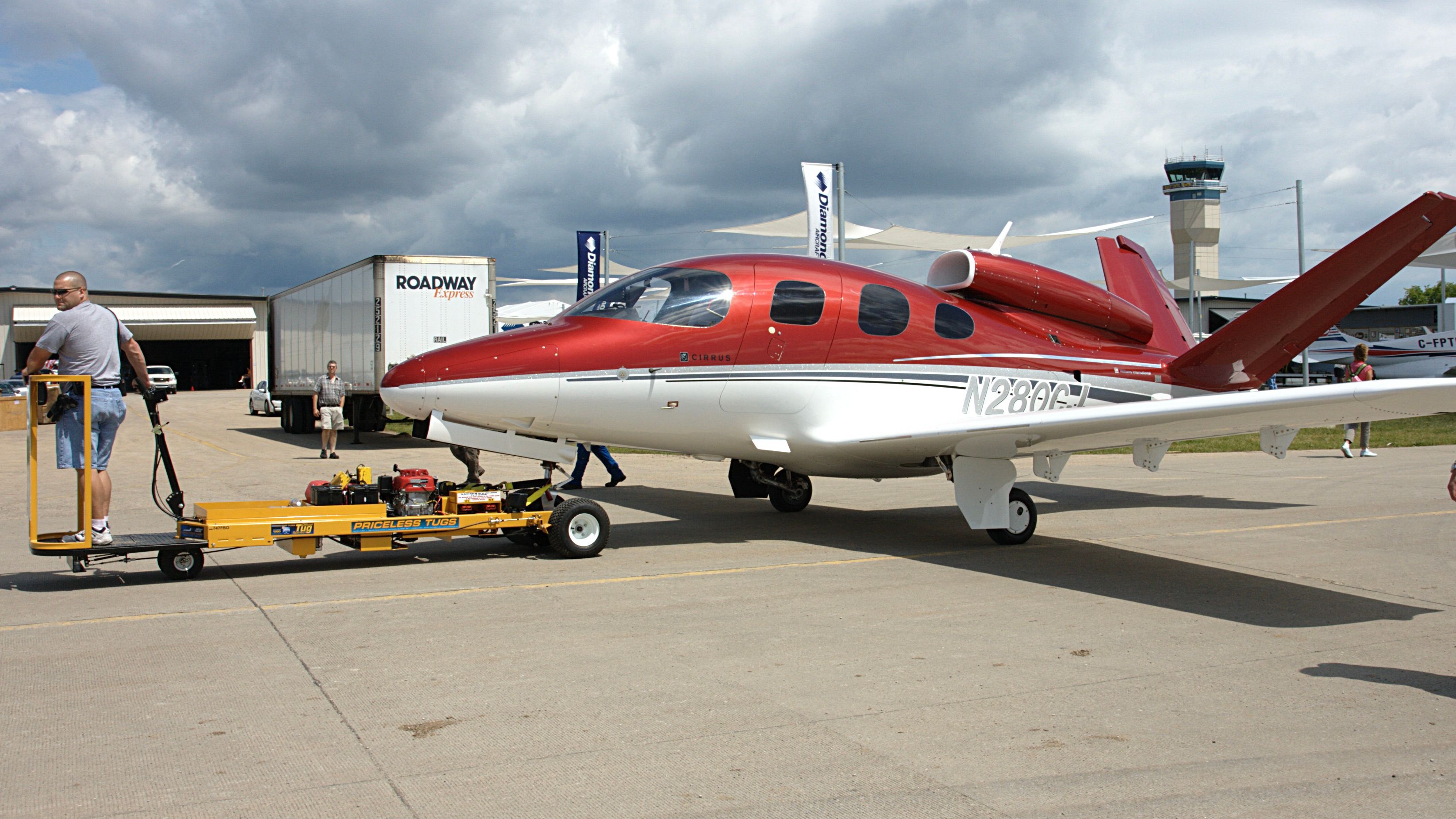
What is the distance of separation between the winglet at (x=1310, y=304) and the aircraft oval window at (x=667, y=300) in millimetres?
5289

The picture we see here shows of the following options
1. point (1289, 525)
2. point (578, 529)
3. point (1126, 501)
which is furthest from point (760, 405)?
point (1126, 501)

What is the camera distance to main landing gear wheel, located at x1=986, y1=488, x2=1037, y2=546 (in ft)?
32.8

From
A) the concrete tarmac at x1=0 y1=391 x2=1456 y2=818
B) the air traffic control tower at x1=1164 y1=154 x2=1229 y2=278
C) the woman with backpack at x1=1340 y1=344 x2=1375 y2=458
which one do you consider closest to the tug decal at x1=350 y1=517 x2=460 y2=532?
the concrete tarmac at x1=0 y1=391 x2=1456 y2=818

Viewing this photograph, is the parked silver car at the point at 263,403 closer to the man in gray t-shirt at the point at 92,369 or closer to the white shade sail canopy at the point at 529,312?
the white shade sail canopy at the point at 529,312

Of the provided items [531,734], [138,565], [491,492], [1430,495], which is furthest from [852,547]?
[1430,495]

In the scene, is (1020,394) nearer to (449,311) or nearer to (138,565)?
(138,565)

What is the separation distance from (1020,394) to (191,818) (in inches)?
354

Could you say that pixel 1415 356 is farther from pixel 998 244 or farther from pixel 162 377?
pixel 162 377

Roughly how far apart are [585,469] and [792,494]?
4.02 m

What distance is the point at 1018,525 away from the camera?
10.0 m

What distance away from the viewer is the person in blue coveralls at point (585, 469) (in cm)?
1362

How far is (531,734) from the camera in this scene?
14.7 ft

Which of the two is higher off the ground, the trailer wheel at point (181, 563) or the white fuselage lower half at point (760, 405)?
the white fuselage lower half at point (760, 405)

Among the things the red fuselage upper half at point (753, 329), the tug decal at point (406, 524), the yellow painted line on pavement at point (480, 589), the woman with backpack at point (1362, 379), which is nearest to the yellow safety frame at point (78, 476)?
the yellow painted line on pavement at point (480, 589)
